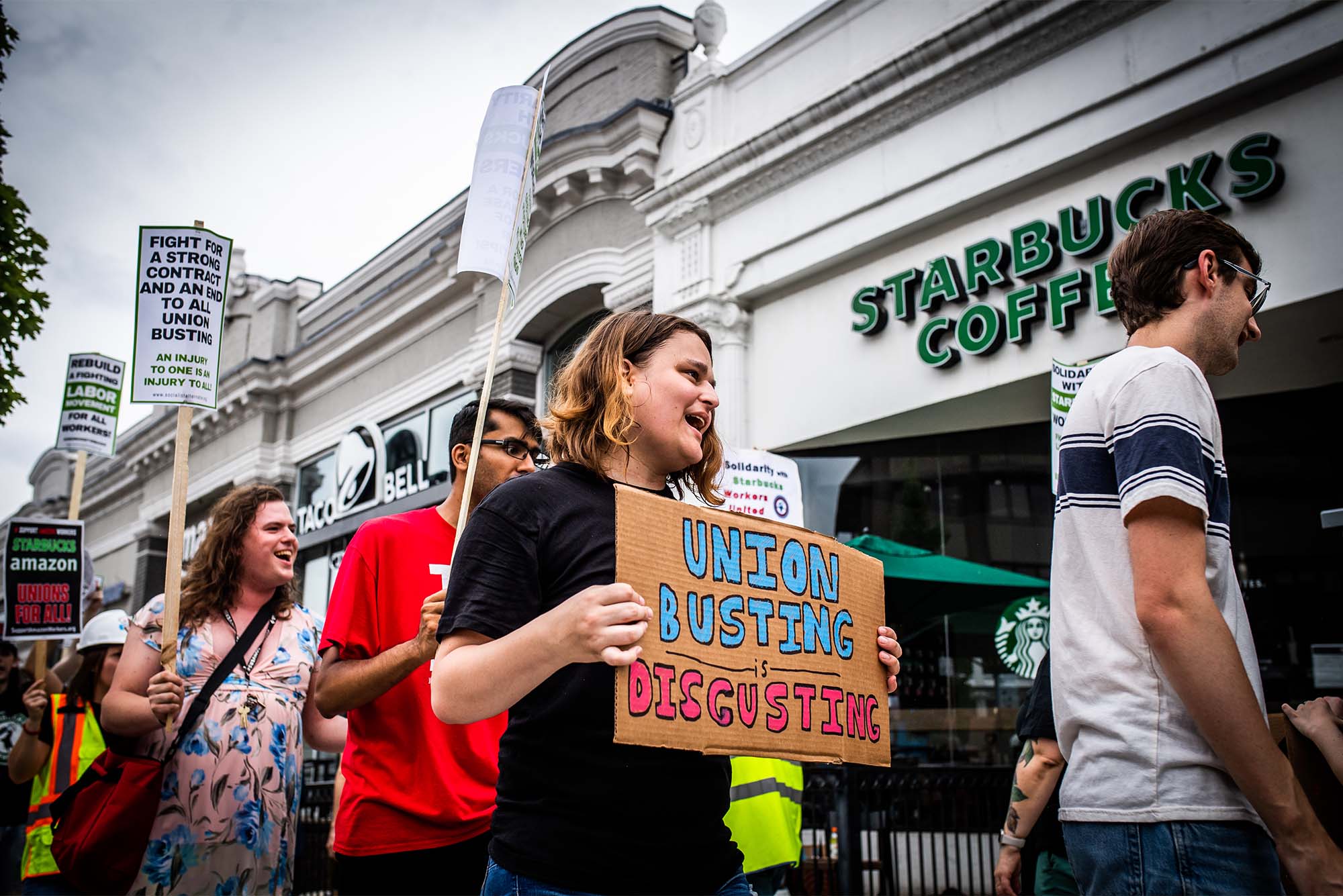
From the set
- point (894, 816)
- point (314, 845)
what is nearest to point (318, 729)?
point (894, 816)

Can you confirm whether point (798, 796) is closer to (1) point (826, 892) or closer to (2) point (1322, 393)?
(1) point (826, 892)

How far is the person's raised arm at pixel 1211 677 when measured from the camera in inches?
68.7

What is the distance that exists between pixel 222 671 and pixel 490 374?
1.46 m

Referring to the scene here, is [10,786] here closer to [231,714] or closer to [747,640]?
[231,714]

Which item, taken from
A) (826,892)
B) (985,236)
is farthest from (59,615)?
(985,236)

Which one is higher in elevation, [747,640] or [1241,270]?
[1241,270]

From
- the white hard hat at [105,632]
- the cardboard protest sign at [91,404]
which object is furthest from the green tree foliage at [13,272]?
the white hard hat at [105,632]

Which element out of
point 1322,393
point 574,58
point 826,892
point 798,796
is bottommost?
point 826,892

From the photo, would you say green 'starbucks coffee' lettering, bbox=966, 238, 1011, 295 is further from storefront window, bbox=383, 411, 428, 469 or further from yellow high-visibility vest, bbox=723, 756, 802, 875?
storefront window, bbox=383, 411, 428, 469

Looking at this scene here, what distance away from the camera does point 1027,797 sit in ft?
11.9

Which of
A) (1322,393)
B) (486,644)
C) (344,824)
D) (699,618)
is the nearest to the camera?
(486,644)

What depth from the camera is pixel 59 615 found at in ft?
21.5

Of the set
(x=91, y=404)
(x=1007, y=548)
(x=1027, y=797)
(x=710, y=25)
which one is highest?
(x=710, y=25)

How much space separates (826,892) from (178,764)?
498 cm
